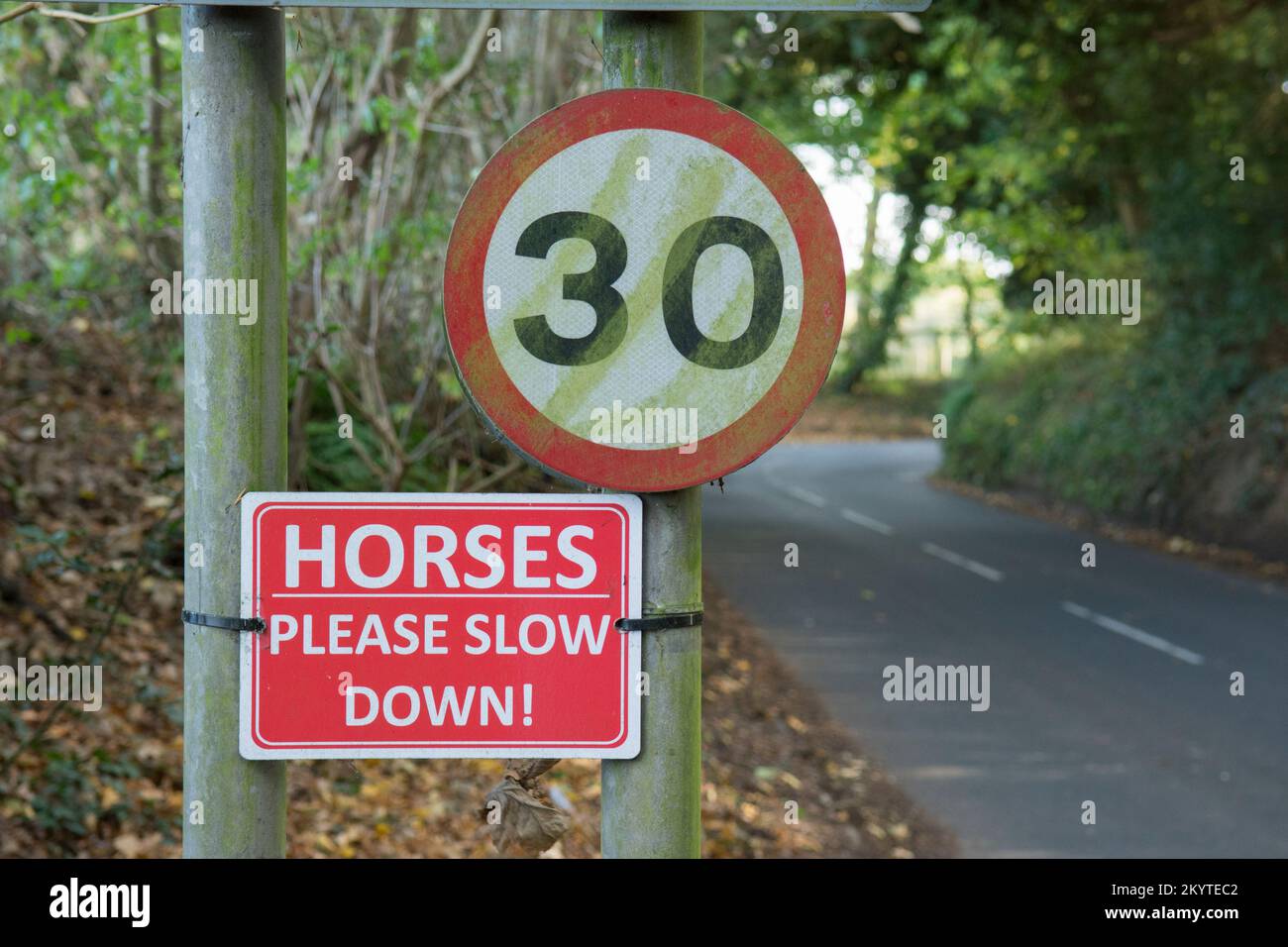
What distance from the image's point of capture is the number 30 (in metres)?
2.05

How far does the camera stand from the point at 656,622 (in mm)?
2111

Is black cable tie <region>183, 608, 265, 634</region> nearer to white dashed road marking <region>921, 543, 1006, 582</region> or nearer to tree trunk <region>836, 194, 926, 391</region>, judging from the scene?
white dashed road marking <region>921, 543, 1006, 582</region>

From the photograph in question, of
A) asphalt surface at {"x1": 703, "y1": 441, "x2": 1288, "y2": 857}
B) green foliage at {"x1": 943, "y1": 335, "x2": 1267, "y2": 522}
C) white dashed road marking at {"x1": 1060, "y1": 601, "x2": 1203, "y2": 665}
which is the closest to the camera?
asphalt surface at {"x1": 703, "y1": 441, "x2": 1288, "y2": 857}

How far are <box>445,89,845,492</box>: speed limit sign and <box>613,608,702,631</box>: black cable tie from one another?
20 cm

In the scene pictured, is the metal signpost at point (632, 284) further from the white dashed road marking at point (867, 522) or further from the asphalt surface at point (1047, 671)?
the white dashed road marking at point (867, 522)

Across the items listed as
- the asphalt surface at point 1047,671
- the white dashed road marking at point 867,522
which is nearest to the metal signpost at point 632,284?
the asphalt surface at point 1047,671

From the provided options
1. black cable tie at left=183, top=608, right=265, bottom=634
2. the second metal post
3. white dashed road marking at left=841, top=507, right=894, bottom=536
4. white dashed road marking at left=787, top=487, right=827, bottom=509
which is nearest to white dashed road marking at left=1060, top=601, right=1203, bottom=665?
white dashed road marking at left=841, top=507, right=894, bottom=536

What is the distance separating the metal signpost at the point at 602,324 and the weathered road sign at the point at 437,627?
0.06 ft

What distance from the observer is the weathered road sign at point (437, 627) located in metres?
2.12

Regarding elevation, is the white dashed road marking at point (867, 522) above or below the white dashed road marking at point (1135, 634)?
below

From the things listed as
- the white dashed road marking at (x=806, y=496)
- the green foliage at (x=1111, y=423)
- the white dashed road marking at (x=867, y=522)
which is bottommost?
the white dashed road marking at (x=867, y=522)

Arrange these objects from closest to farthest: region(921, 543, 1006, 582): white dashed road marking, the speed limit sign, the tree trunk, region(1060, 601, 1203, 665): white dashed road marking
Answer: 1. the speed limit sign
2. region(1060, 601, 1203, 665): white dashed road marking
3. region(921, 543, 1006, 582): white dashed road marking
4. the tree trunk

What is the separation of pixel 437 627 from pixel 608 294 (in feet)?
1.86

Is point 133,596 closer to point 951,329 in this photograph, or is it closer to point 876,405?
point 876,405
